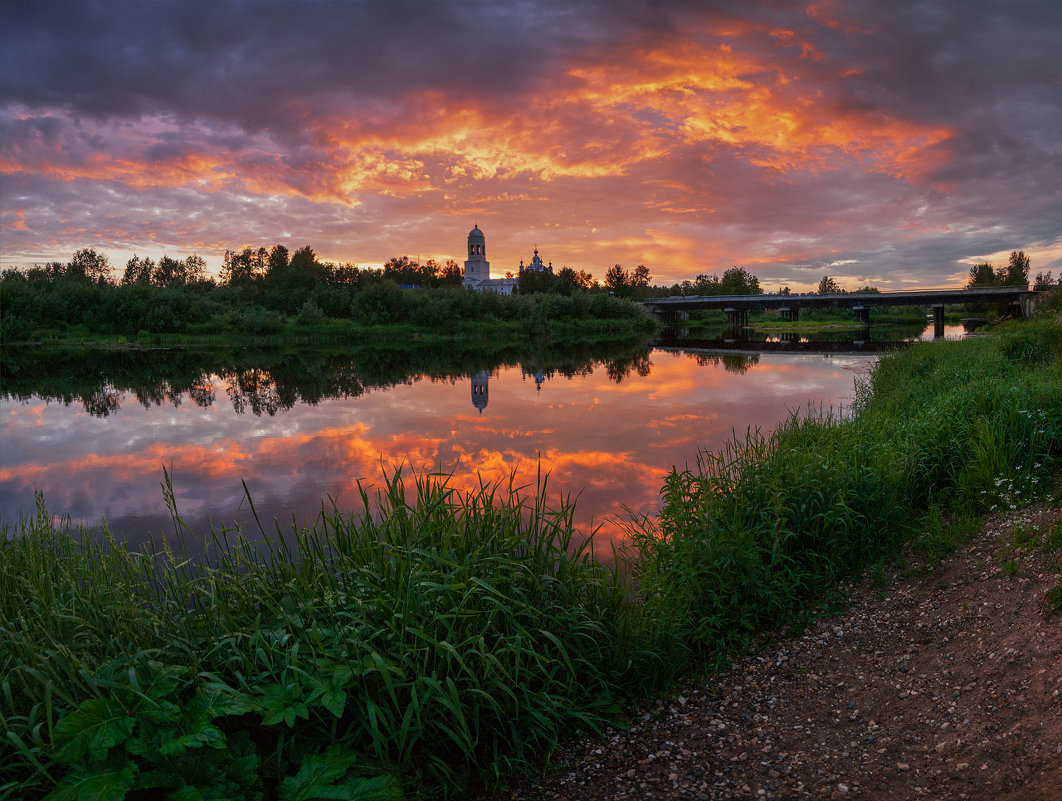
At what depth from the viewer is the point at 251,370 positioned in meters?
37.0

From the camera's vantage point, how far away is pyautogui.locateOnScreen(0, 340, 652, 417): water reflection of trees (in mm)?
26562

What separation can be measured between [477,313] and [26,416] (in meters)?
49.5

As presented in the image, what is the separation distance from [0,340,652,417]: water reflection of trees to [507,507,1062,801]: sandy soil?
67.1ft

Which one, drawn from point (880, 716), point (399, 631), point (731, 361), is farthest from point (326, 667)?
point (731, 361)

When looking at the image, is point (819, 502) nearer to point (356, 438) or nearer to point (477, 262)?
point (356, 438)

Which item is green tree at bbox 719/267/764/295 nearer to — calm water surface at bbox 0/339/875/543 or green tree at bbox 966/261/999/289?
green tree at bbox 966/261/999/289

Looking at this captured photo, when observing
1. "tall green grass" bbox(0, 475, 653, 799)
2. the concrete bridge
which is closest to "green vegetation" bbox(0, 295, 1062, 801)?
"tall green grass" bbox(0, 475, 653, 799)

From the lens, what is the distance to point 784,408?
20.0m

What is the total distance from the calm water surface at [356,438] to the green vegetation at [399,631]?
3.75 feet

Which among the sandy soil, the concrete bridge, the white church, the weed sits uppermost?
the white church

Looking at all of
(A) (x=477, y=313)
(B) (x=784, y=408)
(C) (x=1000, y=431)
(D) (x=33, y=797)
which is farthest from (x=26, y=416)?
(A) (x=477, y=313)

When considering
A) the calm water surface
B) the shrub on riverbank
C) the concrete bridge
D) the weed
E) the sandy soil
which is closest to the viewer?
the sandy soil

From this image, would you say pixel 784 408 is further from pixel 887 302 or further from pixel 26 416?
pixel 887 302

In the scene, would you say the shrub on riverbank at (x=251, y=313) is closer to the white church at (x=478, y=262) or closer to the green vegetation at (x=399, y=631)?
the green vegetation at (x=399, y=631)
